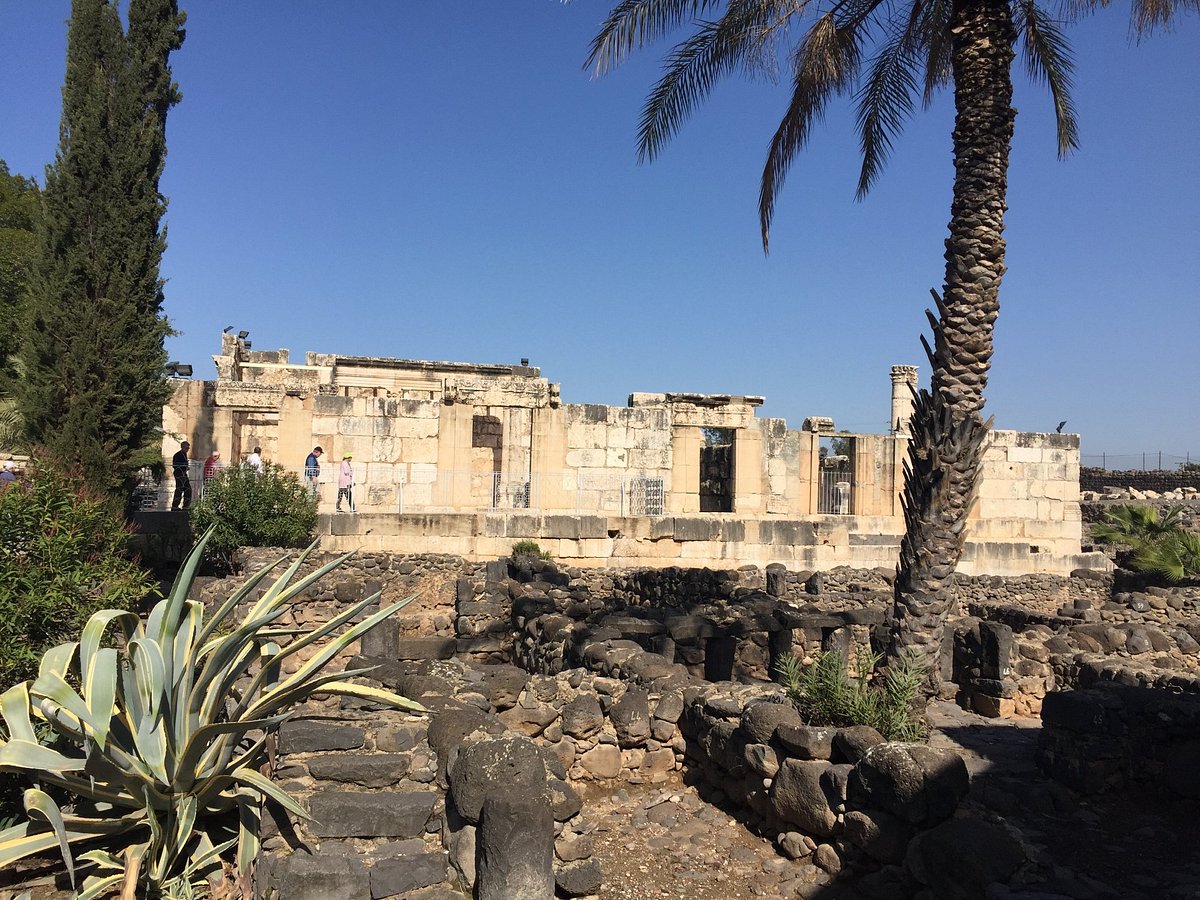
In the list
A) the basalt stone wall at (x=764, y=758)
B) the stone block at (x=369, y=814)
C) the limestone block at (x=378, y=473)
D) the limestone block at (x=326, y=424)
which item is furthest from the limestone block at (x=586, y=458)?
the stone block at (x=369, y=814)

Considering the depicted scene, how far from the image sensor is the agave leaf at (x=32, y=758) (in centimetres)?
337

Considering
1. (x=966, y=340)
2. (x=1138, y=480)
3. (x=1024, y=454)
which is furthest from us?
(x=1138, y=480)

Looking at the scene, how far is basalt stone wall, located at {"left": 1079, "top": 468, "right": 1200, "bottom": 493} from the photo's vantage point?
3709cm

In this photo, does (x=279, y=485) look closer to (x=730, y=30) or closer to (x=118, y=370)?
(x=118, y=370)

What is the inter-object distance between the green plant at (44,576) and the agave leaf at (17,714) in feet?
2.83

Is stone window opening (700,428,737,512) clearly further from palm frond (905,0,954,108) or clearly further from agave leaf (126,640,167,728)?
agave leaf (126,640,167,728)

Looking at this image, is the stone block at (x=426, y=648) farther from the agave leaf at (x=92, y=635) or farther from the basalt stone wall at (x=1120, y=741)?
the agave leaf at (x=92, y=635)

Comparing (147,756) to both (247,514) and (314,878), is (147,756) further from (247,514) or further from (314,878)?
(247,514)

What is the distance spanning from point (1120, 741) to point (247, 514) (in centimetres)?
1234

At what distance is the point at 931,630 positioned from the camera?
818 centimetres

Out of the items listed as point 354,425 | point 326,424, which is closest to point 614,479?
point 354,425

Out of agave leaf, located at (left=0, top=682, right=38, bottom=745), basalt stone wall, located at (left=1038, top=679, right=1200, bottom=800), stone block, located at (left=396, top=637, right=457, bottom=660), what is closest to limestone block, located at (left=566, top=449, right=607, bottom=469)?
stone block, located at (left=396, top=637, right=457, bottom=660)

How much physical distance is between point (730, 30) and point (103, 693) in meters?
9.24

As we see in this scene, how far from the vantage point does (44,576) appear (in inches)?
188
